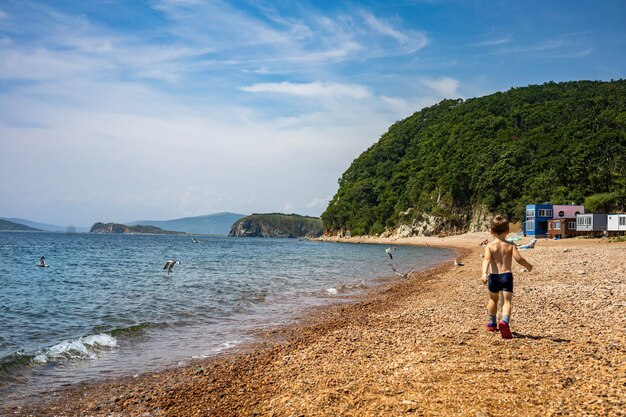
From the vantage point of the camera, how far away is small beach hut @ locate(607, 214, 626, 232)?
56.9m

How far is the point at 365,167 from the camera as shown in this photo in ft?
506

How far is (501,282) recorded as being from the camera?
8.68 meters

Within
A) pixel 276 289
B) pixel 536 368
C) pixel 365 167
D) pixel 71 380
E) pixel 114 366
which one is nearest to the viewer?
pixel 536 368

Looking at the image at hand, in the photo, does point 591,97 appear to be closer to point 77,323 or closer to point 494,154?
point 494,154

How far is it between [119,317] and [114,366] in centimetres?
626

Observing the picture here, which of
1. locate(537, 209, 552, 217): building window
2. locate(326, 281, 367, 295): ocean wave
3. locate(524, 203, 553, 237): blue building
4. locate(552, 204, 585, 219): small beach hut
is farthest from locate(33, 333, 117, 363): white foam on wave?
locate(552, 204, 585, 219): small beach hut

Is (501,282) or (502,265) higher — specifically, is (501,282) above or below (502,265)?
below

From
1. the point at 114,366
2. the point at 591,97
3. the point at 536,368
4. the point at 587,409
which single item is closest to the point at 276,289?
the point at 114,366

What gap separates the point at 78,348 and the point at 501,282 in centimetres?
1044

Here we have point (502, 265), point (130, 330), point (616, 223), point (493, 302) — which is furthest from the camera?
point (616, 223)

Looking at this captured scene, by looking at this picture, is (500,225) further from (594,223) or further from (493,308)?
(594,223)

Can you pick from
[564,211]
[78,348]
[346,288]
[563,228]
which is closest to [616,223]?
[563,228]

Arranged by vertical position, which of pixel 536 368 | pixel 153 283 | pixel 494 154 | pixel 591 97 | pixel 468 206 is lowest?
pixel 153 283

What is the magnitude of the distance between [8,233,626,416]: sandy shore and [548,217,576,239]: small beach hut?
59275 mm
